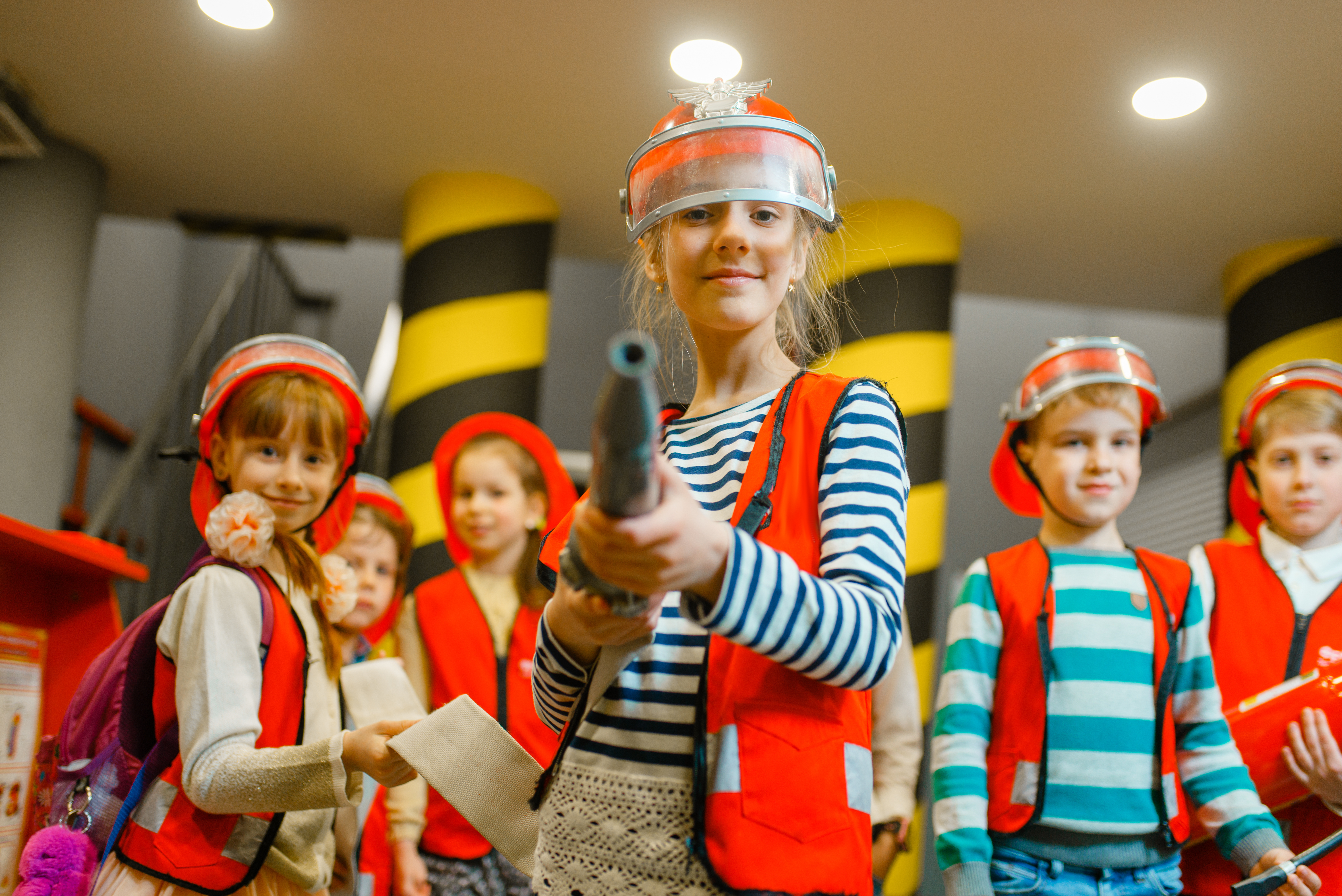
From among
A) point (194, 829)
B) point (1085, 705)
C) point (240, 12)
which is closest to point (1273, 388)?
point (1085, 705)

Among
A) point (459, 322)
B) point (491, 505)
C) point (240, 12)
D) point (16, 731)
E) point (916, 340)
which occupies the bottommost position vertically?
point (16, 731)

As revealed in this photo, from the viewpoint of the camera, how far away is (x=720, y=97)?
1200 millimetres

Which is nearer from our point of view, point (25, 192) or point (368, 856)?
point (368, 856)

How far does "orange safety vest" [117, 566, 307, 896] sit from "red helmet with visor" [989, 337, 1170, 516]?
1.50m

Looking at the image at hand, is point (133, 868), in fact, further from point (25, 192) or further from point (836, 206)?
point (25, 192)

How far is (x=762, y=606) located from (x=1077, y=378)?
1.54m

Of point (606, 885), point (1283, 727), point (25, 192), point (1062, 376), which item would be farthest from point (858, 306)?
point (606, 885)

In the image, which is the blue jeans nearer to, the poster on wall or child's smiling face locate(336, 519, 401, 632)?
the poster on wall

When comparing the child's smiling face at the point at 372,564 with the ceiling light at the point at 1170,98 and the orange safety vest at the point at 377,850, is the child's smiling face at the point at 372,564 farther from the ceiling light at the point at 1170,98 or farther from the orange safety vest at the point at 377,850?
the ceiling light at the point at 1170,98

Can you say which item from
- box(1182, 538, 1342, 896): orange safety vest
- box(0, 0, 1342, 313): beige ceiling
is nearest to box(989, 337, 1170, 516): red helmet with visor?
box(1182, 538, 1342, 896): orange safety vest

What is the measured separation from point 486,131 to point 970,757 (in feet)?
9.70

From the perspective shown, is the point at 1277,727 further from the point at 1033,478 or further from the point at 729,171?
the point at 729,171

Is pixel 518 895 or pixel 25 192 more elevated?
pixel 25 192

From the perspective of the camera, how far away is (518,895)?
7.89 ft
